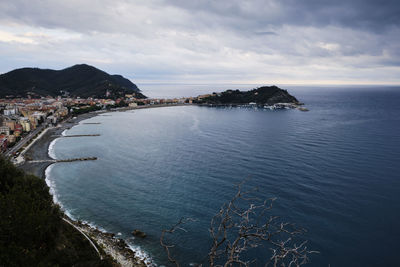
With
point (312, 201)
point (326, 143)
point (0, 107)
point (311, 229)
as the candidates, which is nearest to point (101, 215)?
point (311, 229)

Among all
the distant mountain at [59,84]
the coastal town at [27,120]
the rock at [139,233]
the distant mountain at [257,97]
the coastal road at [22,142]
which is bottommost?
the rock at [139,233]

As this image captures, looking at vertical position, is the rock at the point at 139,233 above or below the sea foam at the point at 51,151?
below

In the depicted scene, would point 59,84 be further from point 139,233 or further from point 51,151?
point 139,233

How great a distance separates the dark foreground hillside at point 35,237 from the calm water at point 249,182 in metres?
4.23

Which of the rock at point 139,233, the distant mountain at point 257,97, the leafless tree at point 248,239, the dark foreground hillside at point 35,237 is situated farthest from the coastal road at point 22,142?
the distant mountain at point 257,97

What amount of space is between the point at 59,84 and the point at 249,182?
191 m

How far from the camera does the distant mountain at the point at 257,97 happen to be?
401 feet

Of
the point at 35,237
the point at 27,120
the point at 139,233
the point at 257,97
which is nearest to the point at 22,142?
the point at 27,120

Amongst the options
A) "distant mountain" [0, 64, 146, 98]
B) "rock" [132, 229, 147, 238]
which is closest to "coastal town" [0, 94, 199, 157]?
"rock" [132, 229, 147, 238]

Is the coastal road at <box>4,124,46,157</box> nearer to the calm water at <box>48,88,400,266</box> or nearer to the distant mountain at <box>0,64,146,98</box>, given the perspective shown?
the calm water at <box>48,88,400,266</box>

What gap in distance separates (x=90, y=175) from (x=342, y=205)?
26.2 metres

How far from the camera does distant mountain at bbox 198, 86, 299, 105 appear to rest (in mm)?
122250

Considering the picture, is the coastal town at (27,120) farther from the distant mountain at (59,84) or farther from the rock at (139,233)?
the distant mountain at (59,84)

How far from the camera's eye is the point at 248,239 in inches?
195
